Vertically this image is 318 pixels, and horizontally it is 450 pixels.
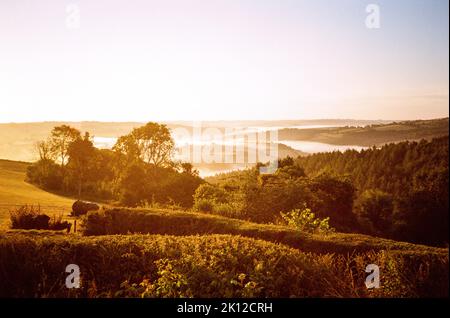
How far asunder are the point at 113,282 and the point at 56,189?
30097 millimetres

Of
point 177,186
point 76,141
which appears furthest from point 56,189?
point 177,186

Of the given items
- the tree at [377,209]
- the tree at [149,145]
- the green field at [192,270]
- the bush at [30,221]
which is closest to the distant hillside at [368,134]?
the tree at [377,209]

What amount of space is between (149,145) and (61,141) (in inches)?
310

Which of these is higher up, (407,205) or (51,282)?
(51,282)

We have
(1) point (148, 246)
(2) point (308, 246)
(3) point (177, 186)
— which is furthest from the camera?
(3) point (177, 186)

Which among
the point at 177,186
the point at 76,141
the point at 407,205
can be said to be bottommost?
the point at 407,205

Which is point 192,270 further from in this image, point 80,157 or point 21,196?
point 80,157

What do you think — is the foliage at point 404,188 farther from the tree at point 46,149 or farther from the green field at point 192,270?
the tree at point 46,149

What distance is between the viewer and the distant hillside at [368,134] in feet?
127

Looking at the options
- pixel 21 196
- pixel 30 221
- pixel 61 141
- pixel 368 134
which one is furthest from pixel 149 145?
pixel 368 134
